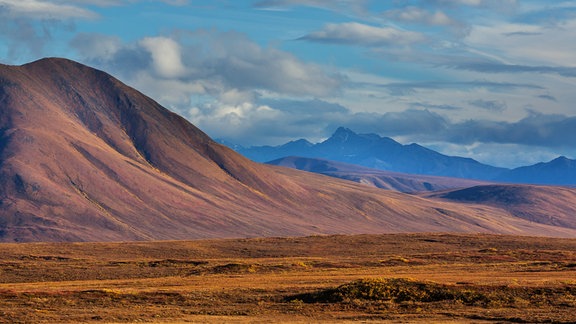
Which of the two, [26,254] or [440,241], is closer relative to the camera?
[26,254]

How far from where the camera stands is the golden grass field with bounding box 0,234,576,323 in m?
54.8

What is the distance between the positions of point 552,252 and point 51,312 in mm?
86758

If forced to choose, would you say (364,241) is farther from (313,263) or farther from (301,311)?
(301,311)

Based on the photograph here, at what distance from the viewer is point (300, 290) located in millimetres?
67125

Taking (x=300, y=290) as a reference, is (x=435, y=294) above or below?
above

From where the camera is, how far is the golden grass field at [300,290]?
54.8 metres

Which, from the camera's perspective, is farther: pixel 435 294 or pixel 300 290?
pixel 300 290

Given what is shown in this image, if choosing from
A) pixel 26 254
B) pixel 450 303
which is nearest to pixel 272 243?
pixel 26 254

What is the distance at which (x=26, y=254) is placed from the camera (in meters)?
129

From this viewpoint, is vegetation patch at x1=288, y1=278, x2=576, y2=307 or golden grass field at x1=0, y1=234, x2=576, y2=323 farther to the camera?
vegetation patch at x1=288, y1=278, x2=576, y2=307

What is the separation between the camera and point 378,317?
5397 cm

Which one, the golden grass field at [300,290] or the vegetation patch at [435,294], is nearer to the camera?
the golden grass field at [300,290]

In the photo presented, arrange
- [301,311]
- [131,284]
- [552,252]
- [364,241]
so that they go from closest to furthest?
[301,311]
[131,284]
[552,252]
[364,241]

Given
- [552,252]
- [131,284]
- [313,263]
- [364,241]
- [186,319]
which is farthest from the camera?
[364,241]
